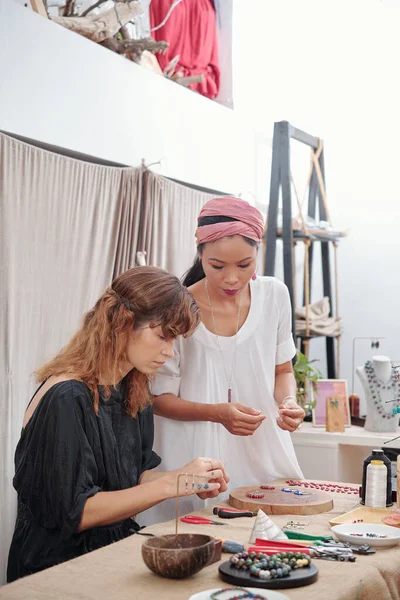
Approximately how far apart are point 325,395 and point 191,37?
2524 mm

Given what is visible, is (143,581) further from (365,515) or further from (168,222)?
(168,222)

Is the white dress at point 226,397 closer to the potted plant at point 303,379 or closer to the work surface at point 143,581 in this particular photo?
the work surface at point 143,581

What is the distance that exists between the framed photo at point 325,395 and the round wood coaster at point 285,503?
211 cm

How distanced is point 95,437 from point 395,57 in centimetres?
432

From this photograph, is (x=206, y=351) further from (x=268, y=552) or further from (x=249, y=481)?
(x=268, y=552)

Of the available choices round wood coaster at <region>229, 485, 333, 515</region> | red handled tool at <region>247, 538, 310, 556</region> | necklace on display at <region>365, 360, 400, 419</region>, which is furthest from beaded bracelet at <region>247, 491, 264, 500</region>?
necklace on display at <region>365, 360, 400, 419</region>

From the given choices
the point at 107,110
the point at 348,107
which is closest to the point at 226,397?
the point at 107,110

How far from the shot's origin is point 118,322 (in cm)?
212

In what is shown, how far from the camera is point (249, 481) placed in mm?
2699

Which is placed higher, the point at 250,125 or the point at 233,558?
the point at 250,125

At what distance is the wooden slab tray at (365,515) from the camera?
2.12m

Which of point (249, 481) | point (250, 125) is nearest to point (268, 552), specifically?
point (249, 481)

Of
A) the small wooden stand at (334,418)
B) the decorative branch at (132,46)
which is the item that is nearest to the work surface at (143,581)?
the small wooden stand at (334,418)

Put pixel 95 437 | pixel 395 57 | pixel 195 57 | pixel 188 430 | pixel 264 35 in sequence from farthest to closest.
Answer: pixel 264 35 → pixel 395 57 → pixel 195 57 → pixel 188 430 → pixel 95 437
